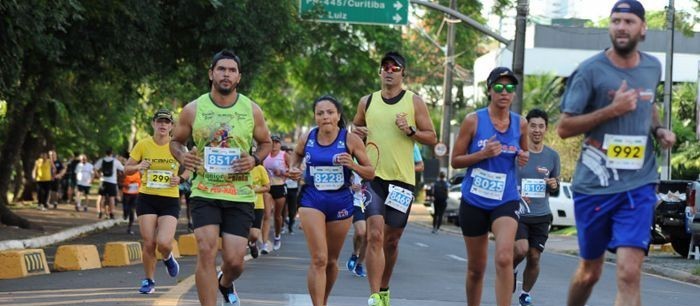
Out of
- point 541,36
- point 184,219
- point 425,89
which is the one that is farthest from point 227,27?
point 425,89

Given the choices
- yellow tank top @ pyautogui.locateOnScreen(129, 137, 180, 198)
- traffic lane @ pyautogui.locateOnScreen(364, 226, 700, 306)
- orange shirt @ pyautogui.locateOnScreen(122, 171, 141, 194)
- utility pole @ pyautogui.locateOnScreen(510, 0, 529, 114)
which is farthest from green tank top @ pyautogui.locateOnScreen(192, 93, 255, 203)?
orange shirt @ pyautogui.locateOnScreen(122, 171, 141, 194)

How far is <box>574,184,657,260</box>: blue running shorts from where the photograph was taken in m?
8.09

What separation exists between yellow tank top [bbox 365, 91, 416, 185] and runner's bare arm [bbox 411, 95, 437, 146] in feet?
0.14

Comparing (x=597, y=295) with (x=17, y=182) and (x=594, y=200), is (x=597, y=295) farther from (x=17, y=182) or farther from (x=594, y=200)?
(x=17, y=182)

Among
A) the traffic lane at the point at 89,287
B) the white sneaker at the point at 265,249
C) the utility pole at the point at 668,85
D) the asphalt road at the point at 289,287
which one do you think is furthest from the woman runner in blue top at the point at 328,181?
the utility pole at the point at 668,85

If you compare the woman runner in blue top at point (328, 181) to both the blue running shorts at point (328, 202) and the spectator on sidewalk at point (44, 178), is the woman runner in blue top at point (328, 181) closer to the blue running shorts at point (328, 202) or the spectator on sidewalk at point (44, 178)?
the blue running shorts at point (328, 202)

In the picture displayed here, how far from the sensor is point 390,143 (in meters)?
12.1

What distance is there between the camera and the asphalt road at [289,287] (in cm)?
1310

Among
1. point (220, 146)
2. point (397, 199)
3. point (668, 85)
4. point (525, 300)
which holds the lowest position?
point (525, 300)

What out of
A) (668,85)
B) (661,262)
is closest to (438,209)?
(668,85)

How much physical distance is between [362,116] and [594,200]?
436cm

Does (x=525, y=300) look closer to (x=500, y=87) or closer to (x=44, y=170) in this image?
(x=500, y=87)

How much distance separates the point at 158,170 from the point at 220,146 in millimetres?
4798

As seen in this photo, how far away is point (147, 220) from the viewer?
575 inches
